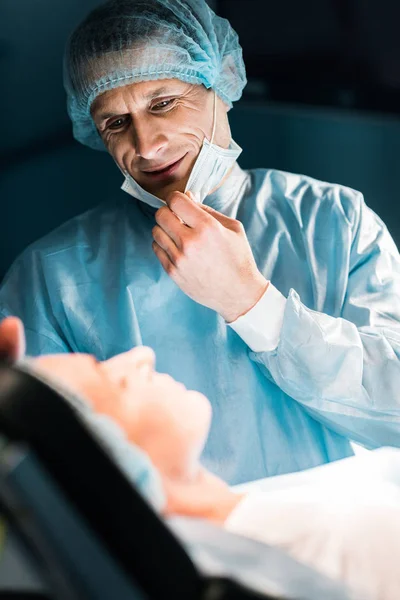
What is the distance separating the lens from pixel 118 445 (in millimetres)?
747

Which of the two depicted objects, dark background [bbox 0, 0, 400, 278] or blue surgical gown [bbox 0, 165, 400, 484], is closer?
blue surgical gown [bbox 0, 165, 400, 484]

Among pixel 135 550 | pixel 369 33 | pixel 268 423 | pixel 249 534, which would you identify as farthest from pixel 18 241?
pixel 135 550

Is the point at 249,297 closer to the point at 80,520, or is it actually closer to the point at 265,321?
the point at 265,321

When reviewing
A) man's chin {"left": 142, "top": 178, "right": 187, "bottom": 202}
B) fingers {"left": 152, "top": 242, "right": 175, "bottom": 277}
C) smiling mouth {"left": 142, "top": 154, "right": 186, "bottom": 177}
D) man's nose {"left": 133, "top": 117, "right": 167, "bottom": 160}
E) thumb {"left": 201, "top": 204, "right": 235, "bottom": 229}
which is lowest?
fingers {"left": 152, "top": 242, "right": 175, "bottom": 277}

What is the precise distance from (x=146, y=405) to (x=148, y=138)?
653mm

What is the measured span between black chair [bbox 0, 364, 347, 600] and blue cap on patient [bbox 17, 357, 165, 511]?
0.04 meters

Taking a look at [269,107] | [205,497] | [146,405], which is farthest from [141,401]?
[269,107]

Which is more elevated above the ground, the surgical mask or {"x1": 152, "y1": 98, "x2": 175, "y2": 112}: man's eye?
{"x1": 152, "y1": 98, "x2": 175, "y2": 112}: man's eye

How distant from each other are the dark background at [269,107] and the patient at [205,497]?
96cm

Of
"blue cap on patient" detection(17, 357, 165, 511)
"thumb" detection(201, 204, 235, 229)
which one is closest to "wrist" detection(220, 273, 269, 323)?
"thumb" detection(201, 204, 235, 229)

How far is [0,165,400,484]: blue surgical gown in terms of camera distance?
50.8 inches

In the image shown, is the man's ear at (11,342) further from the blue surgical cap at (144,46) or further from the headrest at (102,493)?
the blue surgical cap at (144,46)

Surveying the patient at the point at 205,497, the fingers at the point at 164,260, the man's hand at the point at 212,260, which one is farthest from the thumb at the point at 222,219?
the patient at the point at 205,497

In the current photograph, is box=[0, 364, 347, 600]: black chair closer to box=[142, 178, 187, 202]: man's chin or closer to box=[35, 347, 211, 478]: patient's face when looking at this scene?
box=[35, 347, 211, 478]: patient's face
